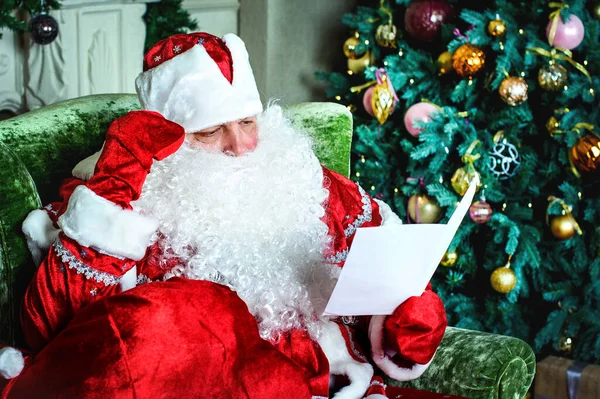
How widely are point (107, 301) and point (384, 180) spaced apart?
1.97 m

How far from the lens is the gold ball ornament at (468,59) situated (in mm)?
2805

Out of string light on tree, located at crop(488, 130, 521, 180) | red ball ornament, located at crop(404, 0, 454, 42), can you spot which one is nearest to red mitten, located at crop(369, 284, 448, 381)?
string light on tree, located at crop(488, 130, 521, 180)

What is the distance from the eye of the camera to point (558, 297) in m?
2.90

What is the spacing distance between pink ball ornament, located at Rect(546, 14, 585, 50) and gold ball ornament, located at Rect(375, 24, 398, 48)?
2.16 feet

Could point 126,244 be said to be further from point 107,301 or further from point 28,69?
point 28,69

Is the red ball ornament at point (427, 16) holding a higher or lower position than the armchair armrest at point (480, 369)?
higher

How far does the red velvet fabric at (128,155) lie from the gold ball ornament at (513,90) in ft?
5.10

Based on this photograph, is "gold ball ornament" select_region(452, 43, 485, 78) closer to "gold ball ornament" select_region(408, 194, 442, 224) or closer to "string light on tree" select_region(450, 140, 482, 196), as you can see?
"string light on tree" select_region(450, 140, 482, 196)

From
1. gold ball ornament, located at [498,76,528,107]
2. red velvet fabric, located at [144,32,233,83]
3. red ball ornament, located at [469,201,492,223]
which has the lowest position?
red ball ornament, located at [469,201,492,223]

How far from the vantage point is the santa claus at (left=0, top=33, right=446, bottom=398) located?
130 cm

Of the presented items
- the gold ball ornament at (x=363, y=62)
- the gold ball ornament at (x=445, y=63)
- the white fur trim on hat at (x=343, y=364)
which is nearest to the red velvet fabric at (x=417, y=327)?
the white fur trim on hat at (x=343, y=364)

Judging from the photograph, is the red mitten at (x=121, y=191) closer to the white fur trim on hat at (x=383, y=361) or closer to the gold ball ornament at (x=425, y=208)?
the white fur trim on hat at (x=383, y=361)

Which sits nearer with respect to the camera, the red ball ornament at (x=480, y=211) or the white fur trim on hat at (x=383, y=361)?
the white fur trim on hat at (x=383, y=361)

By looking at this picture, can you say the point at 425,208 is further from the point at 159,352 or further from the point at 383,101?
the point at 159,352
